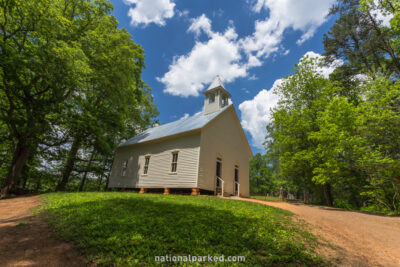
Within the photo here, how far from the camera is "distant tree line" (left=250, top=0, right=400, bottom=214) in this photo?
10.3m

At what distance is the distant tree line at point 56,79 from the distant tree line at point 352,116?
15.8 metres

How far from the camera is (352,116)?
11383 mm

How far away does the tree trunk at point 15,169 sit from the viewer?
11070mm

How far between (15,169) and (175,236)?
13744 mm

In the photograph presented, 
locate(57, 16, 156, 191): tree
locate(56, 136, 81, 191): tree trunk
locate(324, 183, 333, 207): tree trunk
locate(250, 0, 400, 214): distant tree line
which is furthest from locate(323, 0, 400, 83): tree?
locate(56, 136, 81, 191): tree trunk

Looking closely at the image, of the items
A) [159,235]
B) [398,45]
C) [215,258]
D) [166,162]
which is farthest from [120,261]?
[398,45]

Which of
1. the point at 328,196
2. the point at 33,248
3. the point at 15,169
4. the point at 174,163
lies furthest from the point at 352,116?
the point at 15,169

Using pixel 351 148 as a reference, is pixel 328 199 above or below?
below

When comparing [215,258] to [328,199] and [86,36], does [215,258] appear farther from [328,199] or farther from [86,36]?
[328,199]

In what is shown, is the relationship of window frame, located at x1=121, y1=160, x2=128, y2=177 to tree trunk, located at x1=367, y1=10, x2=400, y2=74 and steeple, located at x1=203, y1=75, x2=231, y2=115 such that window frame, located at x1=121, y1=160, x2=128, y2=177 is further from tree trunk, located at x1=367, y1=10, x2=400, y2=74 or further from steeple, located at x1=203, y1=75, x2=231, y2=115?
tree trunk, located at x1=367, y1=10, x2=400, y2=74

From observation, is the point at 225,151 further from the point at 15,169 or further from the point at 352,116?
the point at 15,169

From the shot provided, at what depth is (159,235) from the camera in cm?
413

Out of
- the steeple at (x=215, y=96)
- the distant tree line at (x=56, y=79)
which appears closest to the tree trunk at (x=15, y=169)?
the distant tree line at (x=56, y=79)

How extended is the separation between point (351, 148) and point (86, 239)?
530 inches
